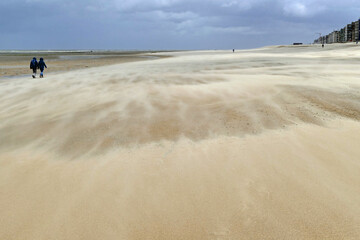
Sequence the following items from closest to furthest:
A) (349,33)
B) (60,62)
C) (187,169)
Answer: (187,169) → (60,62) → (349,33)

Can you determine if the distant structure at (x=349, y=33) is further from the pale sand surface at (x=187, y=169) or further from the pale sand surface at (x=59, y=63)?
the pale sand surface at (x=187, y=169)

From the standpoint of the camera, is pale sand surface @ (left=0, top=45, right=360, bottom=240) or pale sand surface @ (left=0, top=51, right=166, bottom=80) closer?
pale sand surface @ (left=0, top=45, right=360, bottom=240)

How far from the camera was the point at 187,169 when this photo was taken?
277 centimetres

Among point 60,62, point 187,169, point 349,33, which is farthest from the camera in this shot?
point 349,33

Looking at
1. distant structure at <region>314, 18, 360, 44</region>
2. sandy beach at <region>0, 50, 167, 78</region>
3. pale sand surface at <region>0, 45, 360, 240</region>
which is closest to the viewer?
pale sand surface at <region>0, 45, 360, 240</region>

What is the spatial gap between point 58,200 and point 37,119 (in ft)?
9.58

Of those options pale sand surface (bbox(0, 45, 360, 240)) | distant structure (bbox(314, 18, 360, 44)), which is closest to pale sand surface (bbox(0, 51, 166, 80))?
pale sand surface (bbox(0, 45, 360, 240))

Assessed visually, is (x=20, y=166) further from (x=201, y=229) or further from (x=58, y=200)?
(x=201, y=229)

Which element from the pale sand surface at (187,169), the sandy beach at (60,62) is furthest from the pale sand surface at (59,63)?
the pale sand surface at (187,169)

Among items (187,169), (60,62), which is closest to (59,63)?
(60,62)

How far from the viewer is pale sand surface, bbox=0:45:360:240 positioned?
6.47ft

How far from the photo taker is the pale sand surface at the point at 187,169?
1973 millimetres

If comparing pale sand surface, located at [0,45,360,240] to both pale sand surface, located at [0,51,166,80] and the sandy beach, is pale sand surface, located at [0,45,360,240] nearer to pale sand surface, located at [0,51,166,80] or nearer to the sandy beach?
pale sand surface, located at [0,51,166,80]

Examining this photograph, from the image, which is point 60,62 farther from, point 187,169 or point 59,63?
point 187,169
